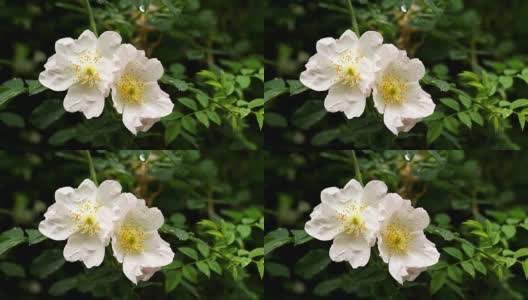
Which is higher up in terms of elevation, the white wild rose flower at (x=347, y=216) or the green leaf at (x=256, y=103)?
the green leaf at (x=256, y=103)

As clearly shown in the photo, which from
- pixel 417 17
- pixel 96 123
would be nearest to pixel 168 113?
pixel 96 123

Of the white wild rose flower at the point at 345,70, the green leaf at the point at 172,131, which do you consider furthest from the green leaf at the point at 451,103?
the green leaf at the point at 172,131

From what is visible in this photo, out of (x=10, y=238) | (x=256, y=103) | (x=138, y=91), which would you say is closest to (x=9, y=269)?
(x=10, y=238)

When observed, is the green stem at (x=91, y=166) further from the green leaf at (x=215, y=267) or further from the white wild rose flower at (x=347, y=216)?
the white wild rose flower at (x=347, y=216)

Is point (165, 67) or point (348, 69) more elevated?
point (348, 69)

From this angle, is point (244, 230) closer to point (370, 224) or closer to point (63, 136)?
point (370, 224)

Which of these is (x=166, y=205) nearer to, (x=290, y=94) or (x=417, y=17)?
(x=290, y=94)
